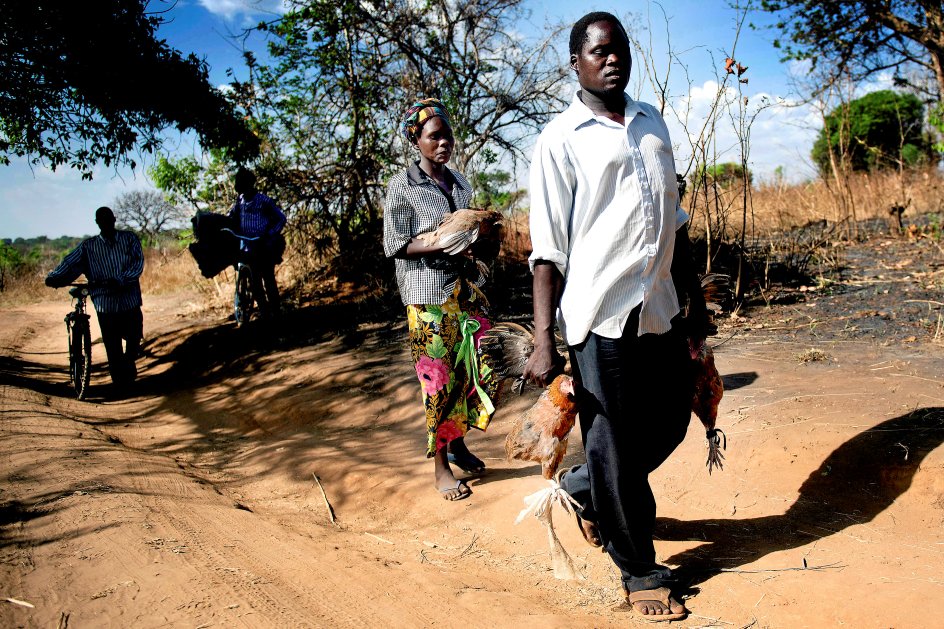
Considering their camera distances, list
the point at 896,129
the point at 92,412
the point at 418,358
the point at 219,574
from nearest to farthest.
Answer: the point at 219,574 → the point at 418,358 → the point at 92,412 → the point at 896,129

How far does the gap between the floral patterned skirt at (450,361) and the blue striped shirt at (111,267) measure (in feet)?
16.3

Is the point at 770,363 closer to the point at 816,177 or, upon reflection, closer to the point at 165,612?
the point at 165,612

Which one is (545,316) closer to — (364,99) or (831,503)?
(831,503)

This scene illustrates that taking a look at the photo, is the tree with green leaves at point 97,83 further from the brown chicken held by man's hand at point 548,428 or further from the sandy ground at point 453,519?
the brown chicken held by man's hand at point 548,428

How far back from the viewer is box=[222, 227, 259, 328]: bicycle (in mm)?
7949

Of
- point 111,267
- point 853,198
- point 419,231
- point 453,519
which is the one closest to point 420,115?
point 419,231

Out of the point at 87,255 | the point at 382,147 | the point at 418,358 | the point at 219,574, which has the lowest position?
the point at 219,574

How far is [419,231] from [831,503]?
239 cm

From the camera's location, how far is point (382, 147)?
9344 millimetres

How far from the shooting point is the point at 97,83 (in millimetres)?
7270

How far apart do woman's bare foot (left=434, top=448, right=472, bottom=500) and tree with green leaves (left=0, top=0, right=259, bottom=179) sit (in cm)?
602

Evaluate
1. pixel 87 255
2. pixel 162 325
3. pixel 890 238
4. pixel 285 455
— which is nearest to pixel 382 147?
pixel 87 255

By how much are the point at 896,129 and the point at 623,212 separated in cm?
2001

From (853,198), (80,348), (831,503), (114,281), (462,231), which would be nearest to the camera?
(831,503)
